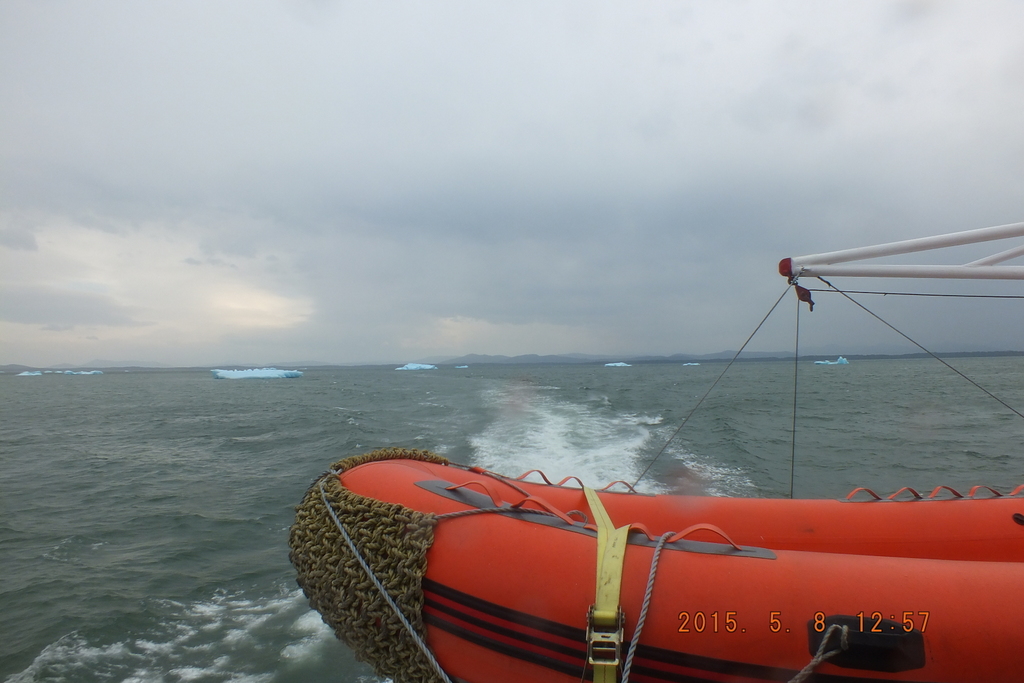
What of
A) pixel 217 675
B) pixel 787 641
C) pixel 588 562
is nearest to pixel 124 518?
pixel 217 675

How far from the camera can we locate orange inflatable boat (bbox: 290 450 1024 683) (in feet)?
4.99

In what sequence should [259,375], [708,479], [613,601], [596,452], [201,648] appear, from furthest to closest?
[259,375] → [596,452] → [708,479] → [201,648] → [613,601]

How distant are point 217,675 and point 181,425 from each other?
549 inches

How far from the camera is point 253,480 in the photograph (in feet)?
24.1

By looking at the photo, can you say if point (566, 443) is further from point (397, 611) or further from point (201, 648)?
point (397, 611)

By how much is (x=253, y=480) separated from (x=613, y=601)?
23.7ft

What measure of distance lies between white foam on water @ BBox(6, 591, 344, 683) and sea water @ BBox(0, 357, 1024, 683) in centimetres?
1

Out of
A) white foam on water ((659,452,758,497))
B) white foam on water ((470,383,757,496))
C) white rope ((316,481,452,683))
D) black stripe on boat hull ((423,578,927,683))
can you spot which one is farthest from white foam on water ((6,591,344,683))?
white foam on water ((659,452,758,497))

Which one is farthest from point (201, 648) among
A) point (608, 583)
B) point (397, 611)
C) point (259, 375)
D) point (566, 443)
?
point (259, 375)

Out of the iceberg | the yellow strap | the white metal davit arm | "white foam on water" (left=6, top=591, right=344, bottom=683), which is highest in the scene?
the white metal davit arm

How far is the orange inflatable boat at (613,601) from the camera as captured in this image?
4.99 ft

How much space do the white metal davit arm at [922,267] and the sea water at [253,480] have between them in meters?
1.95

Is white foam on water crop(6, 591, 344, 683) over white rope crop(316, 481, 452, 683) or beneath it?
beneath

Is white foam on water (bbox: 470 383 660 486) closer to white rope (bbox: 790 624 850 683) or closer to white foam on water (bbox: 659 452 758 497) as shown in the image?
white foam on water (bbox: 659 452 758 497)
